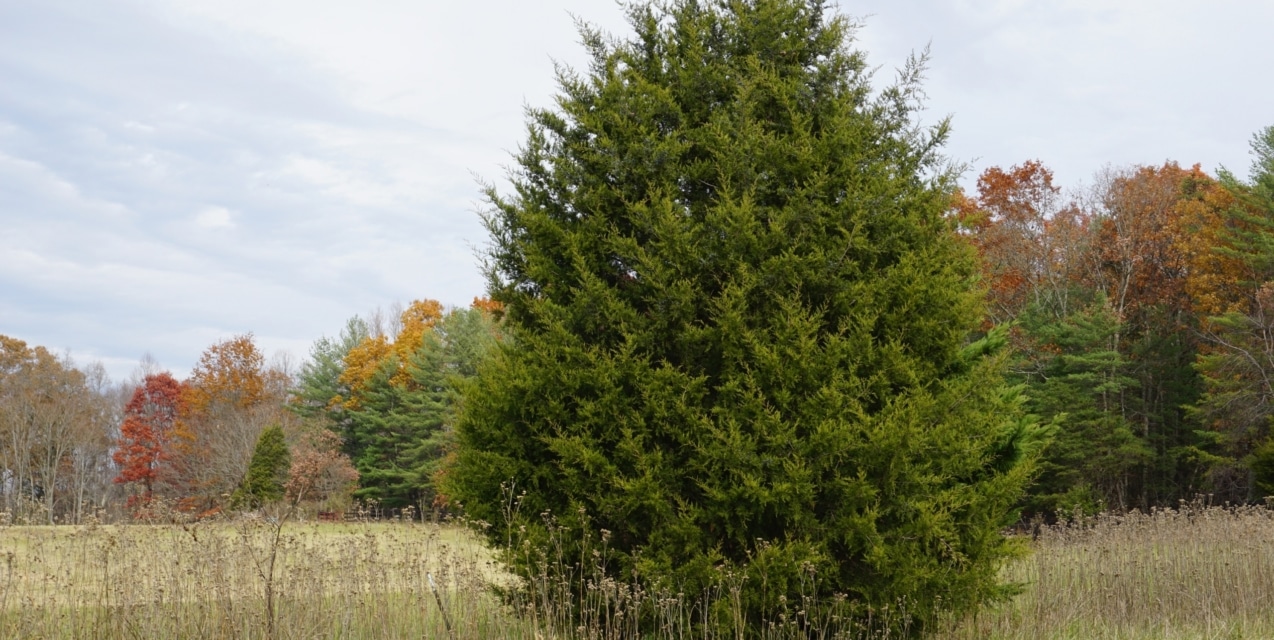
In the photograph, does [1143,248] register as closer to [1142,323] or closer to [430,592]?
[1142,323]

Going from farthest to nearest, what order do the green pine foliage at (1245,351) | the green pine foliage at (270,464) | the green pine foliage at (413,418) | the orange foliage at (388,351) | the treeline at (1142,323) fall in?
the orange foliage at (388,351) → the green pine foliage at (413,418) → the green pine foliage at (270,464) → the treeline at (1142,323) → the green pine foliage at (1245,351)

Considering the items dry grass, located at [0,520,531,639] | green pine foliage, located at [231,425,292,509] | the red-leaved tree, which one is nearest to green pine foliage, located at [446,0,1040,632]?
dry grass, located at [0,520,531,639]

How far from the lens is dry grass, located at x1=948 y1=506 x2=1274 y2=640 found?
6.80m

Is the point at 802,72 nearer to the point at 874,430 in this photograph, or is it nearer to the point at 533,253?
the point at 533,253

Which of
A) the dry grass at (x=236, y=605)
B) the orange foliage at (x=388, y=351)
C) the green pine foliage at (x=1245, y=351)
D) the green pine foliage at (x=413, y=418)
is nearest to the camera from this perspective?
the dry grass at (x=236, y=605)

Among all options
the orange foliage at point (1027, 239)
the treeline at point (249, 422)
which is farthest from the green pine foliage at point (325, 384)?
the orange foliage at point (1027, 239)

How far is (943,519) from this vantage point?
534cm

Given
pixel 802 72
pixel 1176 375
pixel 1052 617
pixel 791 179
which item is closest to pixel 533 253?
pixel 791 179

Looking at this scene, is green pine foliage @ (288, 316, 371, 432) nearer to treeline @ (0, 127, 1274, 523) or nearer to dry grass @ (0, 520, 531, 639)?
treeline @ (0, 127, 1274, 523)

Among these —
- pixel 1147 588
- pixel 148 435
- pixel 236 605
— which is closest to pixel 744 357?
pixel 236 605

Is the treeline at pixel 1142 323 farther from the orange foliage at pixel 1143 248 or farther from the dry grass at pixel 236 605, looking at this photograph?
the dry grass at pixel 236 605

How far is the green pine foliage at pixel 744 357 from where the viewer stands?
17.1 feet

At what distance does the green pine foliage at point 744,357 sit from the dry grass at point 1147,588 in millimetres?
1401

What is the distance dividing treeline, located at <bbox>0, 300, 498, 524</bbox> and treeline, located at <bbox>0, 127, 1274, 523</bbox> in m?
0.11
